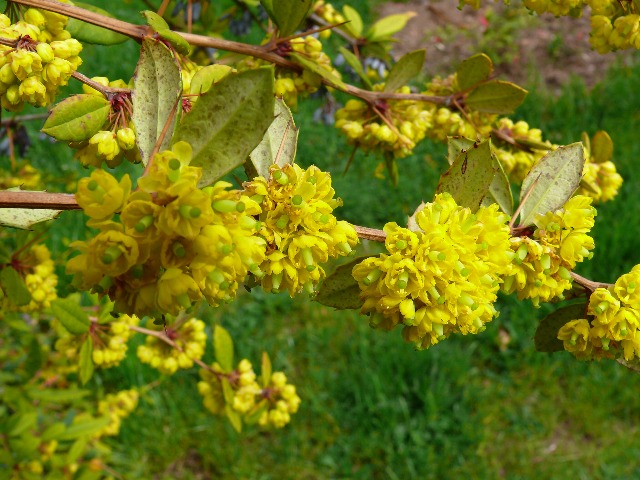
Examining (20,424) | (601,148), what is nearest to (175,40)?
(601,148)

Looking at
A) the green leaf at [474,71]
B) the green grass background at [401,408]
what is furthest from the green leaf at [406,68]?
the green grass background at [401,408]

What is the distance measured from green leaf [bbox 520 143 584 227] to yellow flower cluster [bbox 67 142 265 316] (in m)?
0.49

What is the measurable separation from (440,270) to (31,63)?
59 centimetres

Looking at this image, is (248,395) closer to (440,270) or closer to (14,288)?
(14,288)

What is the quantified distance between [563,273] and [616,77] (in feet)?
11.6

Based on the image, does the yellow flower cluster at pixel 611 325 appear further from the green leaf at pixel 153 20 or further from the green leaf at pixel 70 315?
the green leaf at pixel 70 315

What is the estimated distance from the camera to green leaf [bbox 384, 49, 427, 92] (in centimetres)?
136

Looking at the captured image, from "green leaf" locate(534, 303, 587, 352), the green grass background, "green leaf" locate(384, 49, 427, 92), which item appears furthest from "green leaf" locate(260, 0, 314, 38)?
the green grass background

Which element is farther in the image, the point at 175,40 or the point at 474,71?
the point at 474,71

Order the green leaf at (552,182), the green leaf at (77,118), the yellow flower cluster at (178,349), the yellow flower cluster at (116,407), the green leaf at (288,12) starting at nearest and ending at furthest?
the green leaf at (77,118) → the green leaf at (552,182) → the green leaf at (288,12) → the yellow flower cluster at (178,349) → the yellow flower cluster at (116,407)

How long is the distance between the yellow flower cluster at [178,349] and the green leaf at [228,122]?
3.20 ft

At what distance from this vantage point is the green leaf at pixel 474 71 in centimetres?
130

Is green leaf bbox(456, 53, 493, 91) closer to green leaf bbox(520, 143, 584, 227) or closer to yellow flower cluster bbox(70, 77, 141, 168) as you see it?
green leaf bbox(520, 143, 584, 227)

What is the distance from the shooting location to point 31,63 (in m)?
0.80
